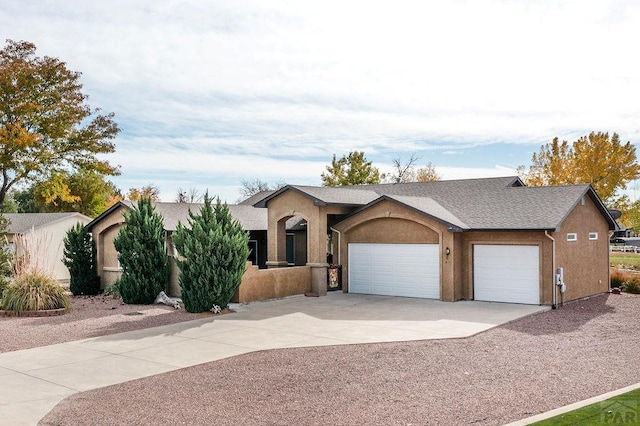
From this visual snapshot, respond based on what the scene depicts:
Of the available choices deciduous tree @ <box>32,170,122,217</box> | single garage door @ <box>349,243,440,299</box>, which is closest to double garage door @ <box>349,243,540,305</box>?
single garage door @ <box>349,243,440,299</box>

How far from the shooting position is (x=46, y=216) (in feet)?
113

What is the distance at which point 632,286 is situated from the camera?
22.9 meters

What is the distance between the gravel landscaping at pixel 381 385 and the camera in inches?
329

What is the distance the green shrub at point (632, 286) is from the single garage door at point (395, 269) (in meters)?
8.39

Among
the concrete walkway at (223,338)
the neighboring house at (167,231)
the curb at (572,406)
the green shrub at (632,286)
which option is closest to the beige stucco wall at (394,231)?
the concrete walkway at (223,338)

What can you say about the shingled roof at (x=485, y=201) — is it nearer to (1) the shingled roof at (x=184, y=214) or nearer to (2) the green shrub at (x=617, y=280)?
(2) the green shrub at (x=617, y=280)

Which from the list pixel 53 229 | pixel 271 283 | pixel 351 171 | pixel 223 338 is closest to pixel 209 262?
pixel 271 283

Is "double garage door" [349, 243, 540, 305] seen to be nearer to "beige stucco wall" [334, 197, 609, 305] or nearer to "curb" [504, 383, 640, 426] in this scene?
"beige stucco wall" [334, 197, 609, 305]

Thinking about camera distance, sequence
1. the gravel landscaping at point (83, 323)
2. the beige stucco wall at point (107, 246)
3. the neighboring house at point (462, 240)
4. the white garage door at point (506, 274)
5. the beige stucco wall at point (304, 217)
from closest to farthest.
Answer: the gravel landscaping at point (83, 323) → the white garage door at point (506, 274) → the neighboring house at point (462, 240) → the beige stucco wall at point (304, 217) → the beige stucco wall at point (107, 246)

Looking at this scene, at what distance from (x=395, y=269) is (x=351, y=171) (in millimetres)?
27999

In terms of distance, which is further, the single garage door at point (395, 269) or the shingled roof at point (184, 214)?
the shingled roof at point (184, 214)

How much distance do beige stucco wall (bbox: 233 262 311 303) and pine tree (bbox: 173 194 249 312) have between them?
153cm

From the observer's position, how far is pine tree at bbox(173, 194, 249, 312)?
58.6ft

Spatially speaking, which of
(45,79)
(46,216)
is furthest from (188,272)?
(46,216)
